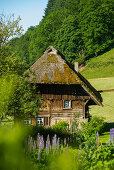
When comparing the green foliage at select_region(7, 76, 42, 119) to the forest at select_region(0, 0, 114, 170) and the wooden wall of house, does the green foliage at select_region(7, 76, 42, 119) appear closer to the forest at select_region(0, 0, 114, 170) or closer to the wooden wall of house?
the forest at select_region(0, 0, 114, 170)

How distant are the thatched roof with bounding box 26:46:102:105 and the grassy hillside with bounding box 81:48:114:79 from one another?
29.0 metres

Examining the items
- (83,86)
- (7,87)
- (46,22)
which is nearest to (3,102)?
(7,87)

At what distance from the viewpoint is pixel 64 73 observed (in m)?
22.6

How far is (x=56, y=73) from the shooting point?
22.6 metres

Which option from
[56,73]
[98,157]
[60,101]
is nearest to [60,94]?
[60,101]

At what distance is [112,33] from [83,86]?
4549cm

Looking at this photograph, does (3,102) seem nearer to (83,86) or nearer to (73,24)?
(83,86)

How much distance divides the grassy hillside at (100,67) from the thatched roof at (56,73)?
2905cm

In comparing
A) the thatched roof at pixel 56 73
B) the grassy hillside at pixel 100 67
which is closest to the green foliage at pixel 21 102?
the thatched roof at pixel 56 73

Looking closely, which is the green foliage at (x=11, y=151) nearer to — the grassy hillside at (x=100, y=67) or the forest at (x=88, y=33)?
the grassy hillside at (x=100, y=67)

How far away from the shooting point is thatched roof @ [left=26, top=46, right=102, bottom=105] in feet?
71.9

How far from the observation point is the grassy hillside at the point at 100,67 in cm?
5247

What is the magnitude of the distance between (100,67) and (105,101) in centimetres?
1953

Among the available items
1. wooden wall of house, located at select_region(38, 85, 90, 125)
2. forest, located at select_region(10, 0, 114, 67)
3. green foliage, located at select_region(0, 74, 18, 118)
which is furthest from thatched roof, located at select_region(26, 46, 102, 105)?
forest, located at select_region(10, 0, 114, 67)
